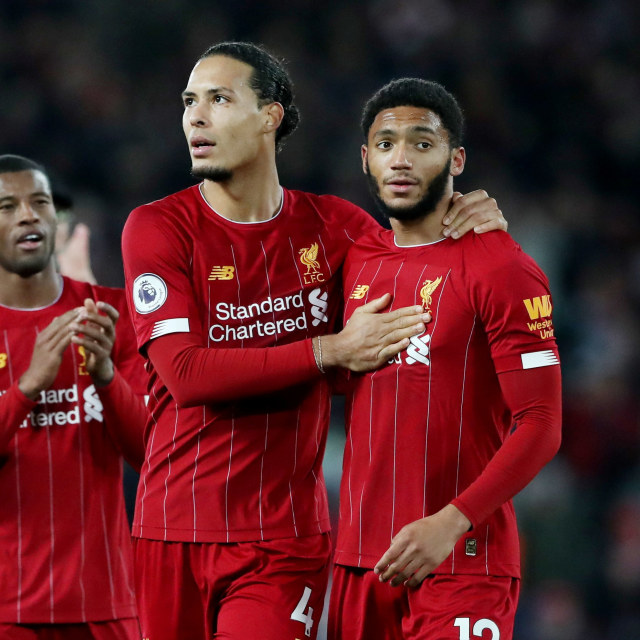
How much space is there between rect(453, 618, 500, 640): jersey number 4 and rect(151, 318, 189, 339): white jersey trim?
1234mm

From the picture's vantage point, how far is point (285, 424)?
3.78 meters

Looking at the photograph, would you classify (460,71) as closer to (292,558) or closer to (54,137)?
(54,137)

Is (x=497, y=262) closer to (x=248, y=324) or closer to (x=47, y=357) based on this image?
(x=248, y=324)

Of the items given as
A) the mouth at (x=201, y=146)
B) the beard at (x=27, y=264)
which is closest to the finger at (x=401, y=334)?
the mouth at (x=201, y=146)

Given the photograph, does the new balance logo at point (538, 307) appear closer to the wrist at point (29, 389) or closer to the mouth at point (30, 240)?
the wrist at point (29, 389)

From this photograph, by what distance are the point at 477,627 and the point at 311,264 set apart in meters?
1.32

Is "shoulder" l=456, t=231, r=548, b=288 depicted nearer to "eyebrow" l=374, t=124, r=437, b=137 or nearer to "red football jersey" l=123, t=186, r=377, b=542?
"eyebrow" l=374, t=124, r=437, b=137

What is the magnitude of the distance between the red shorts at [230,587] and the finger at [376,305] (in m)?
0.78

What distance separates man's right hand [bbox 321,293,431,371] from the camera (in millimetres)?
3506

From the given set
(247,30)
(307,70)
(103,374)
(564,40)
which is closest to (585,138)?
(564,40)

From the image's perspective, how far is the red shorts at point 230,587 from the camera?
11.8ft

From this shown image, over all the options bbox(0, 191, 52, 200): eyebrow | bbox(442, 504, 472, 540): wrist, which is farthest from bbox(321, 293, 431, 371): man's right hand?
bbox(0, 191, 52, 200): eyebrow

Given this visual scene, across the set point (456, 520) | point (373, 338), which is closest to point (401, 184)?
point (373, 338)

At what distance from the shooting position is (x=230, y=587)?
369 centimetres
